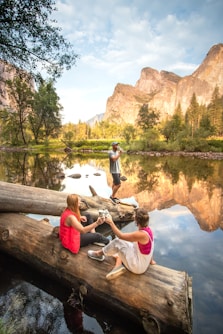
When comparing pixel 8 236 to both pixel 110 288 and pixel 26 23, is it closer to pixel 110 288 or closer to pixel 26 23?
pixel 110 288

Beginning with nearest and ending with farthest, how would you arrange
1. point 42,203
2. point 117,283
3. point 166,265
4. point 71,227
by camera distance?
point 117,283, point 71,227, point 166,265, point 42,203

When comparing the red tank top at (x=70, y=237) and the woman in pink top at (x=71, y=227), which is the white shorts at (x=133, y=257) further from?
the red tank top at (x=70, y=237)

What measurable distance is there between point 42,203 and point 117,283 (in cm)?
365

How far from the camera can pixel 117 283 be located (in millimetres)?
3213

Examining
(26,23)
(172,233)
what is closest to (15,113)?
(26,23)

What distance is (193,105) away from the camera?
74.3m

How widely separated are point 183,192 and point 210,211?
Result: 3.23 metres

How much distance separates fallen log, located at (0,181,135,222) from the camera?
18.4ft

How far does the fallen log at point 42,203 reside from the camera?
5.61 m

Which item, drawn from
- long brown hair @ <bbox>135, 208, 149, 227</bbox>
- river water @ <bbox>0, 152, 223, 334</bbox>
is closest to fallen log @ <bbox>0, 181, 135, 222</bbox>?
river water @ <bbox>0, 152, 223, 334</bbox>

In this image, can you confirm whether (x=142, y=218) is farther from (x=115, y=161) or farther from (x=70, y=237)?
(x=115, y=161)

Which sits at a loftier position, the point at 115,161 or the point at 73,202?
the point at 115,161

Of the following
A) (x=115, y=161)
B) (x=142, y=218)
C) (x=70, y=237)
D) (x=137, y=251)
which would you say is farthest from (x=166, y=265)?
(x=115, y=161)

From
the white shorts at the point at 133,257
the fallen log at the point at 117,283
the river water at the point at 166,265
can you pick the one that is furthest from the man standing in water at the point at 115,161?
the white shorts at the point at 133,257
